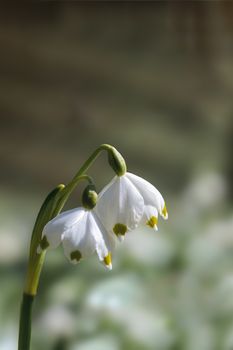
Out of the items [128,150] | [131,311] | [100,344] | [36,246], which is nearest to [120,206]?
[36,246]

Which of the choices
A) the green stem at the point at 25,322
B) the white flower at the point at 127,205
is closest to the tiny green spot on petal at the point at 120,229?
the white flower at the point at 127,205

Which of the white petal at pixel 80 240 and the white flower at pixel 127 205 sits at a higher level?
the white flower at pixel 127 205

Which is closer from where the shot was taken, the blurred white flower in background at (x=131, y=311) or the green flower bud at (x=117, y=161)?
the green flower bud at (x=117, y=161)

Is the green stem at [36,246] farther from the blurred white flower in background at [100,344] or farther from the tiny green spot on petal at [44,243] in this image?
the blurred white flower in background at [100,344]

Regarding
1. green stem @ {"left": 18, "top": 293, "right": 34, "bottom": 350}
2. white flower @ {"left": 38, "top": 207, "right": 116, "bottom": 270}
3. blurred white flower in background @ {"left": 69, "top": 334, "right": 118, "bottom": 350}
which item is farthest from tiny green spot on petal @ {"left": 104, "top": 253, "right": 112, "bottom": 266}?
blurred white flower in background @ {"left": 69, "top": 334, "right": 118, "bottom": 350}

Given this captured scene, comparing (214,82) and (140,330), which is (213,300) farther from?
(214,82)

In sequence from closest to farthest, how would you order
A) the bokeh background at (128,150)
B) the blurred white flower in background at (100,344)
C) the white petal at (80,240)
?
the white petal at (80,240)
the blurred white flower in background at (100,344)
the bokeh background at (128,150)
